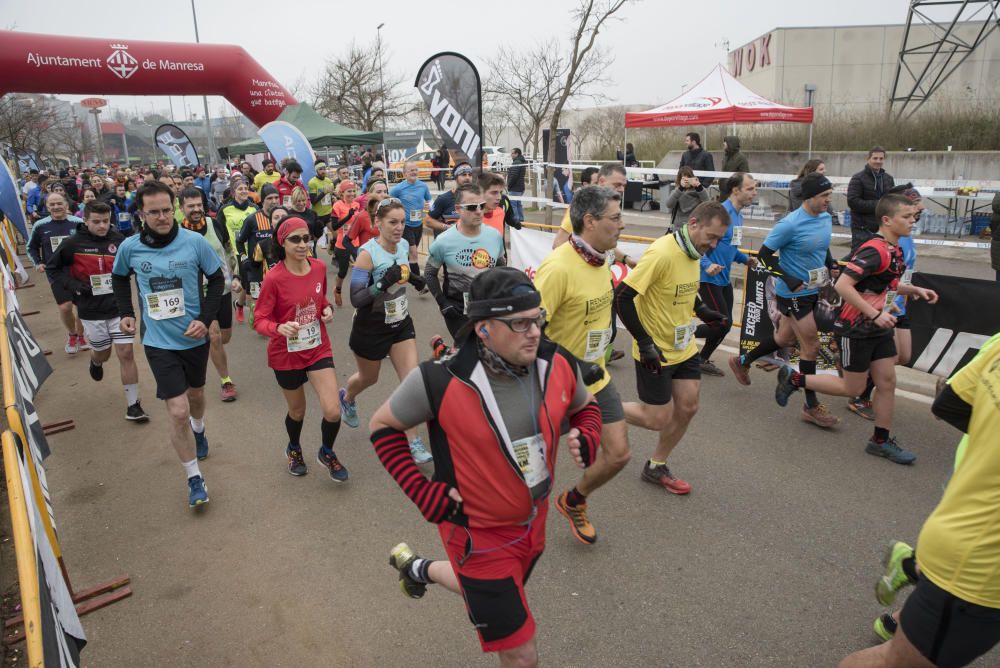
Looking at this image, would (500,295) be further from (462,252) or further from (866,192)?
(866,192)

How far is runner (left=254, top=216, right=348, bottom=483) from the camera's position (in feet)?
15.6

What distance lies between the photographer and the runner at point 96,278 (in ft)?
21.4

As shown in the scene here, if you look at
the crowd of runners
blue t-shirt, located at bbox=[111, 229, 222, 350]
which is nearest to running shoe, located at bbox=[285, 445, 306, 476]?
the crowd of runners

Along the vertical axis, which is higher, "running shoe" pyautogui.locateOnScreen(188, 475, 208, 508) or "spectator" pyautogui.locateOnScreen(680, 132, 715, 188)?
"spectator" pyautogui.locateOnScreen(680, 132, 715, 188)

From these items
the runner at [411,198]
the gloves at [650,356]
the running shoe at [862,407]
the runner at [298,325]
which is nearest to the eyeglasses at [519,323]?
the gloves at [650,356]

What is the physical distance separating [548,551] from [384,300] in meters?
2.22

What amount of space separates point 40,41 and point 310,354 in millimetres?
18536

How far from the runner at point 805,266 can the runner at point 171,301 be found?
4.64 metres

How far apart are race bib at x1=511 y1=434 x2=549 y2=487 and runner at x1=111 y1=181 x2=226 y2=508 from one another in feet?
10.5

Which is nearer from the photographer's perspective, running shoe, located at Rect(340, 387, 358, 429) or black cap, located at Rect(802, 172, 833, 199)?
black cap, located at Rect(802, 172, 833, 199)

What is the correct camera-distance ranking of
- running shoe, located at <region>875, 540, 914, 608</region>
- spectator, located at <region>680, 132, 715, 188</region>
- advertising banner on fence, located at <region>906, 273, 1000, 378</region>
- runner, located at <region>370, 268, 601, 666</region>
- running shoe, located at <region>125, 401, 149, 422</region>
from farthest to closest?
spectator, located at <region>680, 132, 715, 188</region>, running shoe, located at <region>125, 401, 149, 422</region>, advertising banner on fence, located at <region>906, 273, 1000, 378</region>, running shoe, located at <region>875, 540, 914, 608</region>, runner, located at <region>370, 268, 601, 666</region>

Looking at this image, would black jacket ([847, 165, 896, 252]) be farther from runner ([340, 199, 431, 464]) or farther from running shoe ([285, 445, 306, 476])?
running shoe ([285, 445, 306, 476])

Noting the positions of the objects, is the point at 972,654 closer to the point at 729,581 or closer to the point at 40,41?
the point at 729,581

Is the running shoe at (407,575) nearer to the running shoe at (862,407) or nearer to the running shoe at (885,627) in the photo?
the running shoe at (885,627)
